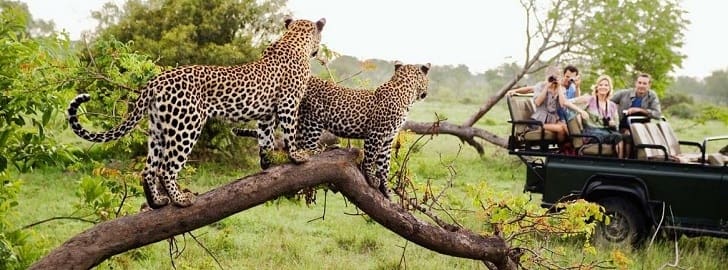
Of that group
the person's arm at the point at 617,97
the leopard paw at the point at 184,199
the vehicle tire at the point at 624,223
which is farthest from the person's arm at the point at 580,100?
the leopard paw at the point at 184,199

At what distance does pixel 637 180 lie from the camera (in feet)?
30.5

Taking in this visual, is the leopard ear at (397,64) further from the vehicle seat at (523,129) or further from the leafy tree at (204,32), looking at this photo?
the leafy tree at (204,32)

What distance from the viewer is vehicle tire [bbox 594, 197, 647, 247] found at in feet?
31.3

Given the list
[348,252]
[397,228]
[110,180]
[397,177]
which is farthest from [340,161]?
[348,252]

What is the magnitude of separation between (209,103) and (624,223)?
6.67 metres

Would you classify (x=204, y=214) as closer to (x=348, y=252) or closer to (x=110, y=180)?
(x=110, y=180)

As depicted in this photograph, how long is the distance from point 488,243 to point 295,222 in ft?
19.4

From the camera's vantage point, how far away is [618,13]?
1703 cm

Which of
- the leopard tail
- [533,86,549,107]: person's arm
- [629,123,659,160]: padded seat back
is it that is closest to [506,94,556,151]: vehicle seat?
[533,86,549,107]: person's arm

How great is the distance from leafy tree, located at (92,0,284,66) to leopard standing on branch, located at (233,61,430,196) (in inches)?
369

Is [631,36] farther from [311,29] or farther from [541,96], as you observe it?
[311,29]

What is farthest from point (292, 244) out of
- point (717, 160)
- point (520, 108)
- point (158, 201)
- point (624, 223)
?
point (158, 201)

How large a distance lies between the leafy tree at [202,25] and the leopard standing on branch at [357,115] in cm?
938

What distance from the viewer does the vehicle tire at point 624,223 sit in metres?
9.54
